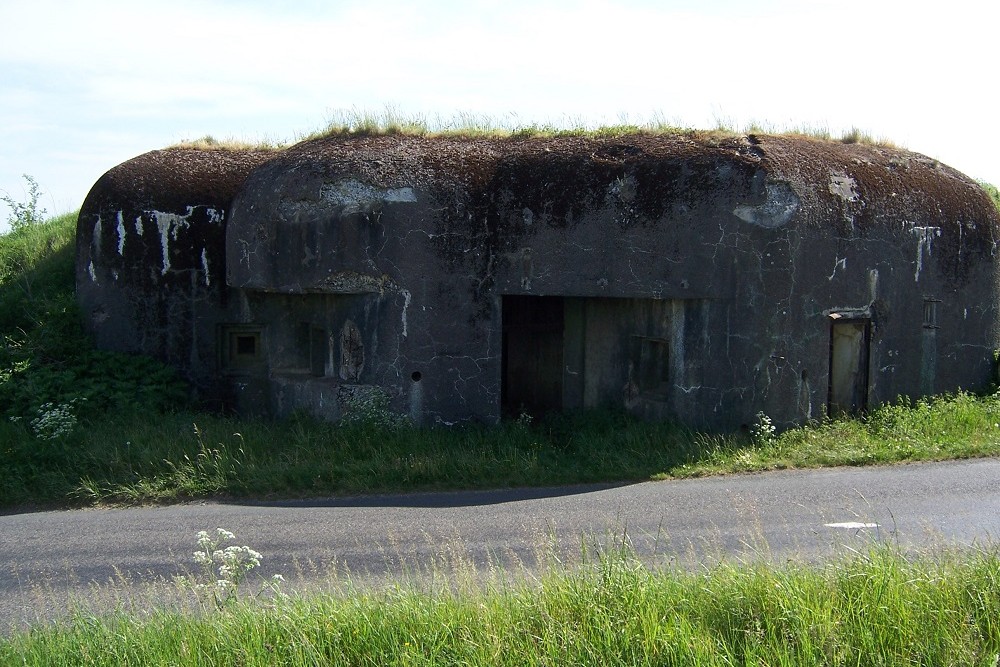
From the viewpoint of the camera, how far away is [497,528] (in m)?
6.54

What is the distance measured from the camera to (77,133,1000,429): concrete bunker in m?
9.17

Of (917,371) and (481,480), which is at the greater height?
(917,371)

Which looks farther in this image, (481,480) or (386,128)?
(386,128)

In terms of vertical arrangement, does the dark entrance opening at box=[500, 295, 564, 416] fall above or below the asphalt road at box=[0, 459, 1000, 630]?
above

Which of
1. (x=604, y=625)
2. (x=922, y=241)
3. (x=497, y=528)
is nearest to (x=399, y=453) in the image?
(x=497, y=528)

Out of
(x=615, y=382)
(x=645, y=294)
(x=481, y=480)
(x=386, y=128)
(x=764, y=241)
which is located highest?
(x=386, y=128)

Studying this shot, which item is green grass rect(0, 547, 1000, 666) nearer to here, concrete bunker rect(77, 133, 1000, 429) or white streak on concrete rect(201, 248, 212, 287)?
concrete bunker rect(77, 133, 1000, 429)

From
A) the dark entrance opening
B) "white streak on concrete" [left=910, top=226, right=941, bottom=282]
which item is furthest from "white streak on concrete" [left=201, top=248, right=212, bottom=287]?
"white streak on concrete" [left=910, top=226, right=941, bottom=282]

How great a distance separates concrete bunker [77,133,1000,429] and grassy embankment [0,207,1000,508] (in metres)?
0.46

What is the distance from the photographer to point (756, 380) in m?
9.15

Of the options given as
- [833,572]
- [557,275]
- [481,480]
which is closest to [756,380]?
[557,275]

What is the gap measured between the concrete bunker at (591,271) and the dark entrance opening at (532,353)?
3.25 ft

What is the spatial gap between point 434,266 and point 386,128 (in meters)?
2.12

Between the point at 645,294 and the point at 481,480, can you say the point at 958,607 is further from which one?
the point at 645,294
